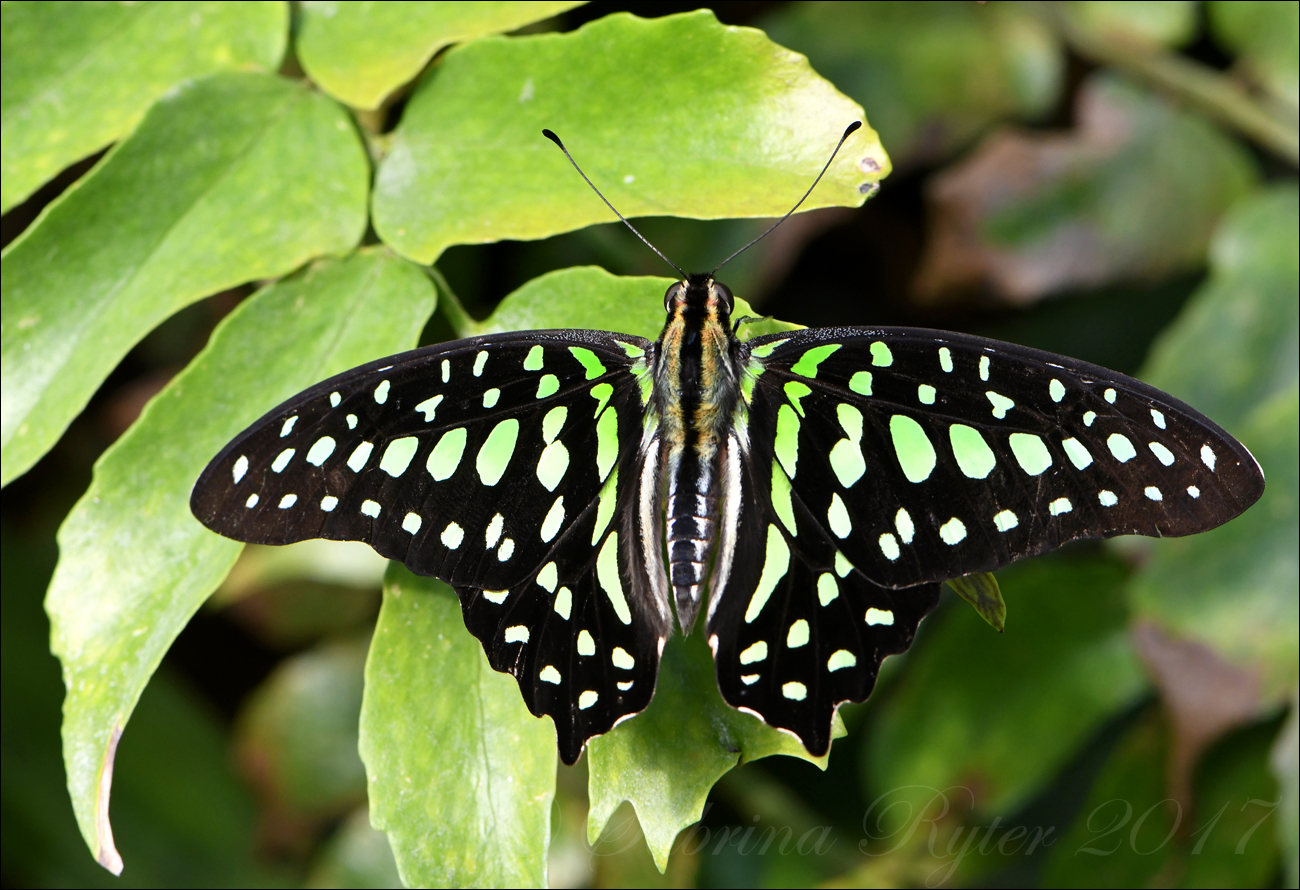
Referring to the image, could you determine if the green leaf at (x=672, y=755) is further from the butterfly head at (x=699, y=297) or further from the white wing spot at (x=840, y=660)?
the butterfly head at (x=699, y=297)

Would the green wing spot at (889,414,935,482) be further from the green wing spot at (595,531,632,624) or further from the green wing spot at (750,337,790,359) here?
the green wing spot at (595,531,632,624)

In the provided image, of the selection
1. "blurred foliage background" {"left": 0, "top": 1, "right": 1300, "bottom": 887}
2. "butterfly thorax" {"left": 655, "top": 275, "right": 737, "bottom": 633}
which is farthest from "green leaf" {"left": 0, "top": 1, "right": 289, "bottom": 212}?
"butterfly thorax" {"left": 655, "top": 275, "right": 737, "bottom": 633}

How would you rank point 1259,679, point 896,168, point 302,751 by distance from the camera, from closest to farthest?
point 1259,679
point 896,168
point 302,751

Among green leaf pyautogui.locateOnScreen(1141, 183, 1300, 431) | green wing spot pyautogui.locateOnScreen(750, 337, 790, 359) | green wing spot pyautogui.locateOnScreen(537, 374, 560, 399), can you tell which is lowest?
green leaf pyautogui.locateOnScreen(1141, 183, 1300, 431)

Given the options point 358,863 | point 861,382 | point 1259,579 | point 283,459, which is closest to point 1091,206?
point 1259,579

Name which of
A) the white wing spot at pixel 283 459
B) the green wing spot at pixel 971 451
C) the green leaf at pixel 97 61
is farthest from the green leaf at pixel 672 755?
the green leaf at pixel 97 61

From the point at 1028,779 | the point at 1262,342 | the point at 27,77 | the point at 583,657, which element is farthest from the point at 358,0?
the point at 1028,779

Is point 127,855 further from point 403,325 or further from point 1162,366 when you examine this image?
point 1162,366
